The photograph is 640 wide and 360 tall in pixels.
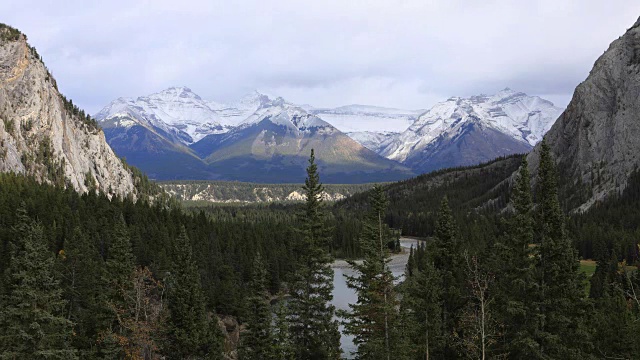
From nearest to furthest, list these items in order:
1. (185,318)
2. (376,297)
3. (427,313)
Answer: (376,297), (427,313), (185,318)

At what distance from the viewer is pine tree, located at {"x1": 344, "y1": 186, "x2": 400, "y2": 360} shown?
34.4 meters

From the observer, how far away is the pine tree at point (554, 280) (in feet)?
111

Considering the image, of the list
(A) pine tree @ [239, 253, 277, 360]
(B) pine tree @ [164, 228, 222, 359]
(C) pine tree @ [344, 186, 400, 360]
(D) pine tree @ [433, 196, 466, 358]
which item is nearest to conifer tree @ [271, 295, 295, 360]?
(A) pine tree @ [239, 253, 277, 360]

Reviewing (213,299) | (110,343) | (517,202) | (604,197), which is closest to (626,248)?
(604,197)

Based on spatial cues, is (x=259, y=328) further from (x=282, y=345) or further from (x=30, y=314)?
(x=30, y=314)

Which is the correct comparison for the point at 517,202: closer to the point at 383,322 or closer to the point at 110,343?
the point at 383,322

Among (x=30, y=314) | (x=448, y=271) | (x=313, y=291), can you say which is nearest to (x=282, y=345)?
(x=313, y=291)

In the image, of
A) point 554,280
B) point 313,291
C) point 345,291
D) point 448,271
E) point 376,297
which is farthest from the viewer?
point 345,291

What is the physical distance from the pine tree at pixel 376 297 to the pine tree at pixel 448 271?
8.79 metres

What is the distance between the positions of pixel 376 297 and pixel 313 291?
5640 millimetres

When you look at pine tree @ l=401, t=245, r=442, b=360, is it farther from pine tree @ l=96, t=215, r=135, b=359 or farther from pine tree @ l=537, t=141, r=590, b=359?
pine tree @ l=96, t=215, r=135, b=359

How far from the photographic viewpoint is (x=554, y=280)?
34.3 m

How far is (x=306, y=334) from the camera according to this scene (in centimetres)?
3803

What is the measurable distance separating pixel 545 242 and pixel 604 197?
182 m
